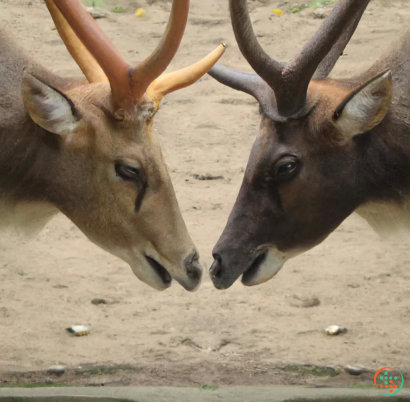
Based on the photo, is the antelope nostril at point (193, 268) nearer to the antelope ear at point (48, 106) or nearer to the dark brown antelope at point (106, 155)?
the dark brown antelope at point (106, 155)

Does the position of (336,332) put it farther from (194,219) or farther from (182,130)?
(182,130)

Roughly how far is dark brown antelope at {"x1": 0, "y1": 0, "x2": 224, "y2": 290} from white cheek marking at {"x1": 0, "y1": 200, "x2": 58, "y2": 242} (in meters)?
0.02

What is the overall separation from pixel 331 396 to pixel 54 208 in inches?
74.9

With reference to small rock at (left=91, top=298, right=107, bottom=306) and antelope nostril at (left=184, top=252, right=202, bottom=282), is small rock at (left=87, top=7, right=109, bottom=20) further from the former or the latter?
antelope nostril at (left=184, top=252, right=202, bottom=282)

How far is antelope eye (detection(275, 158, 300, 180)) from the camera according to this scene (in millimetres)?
5355

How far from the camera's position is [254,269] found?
557 centimetres

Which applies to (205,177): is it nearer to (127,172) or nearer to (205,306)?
(205,306)

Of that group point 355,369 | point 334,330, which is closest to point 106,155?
point 355,369

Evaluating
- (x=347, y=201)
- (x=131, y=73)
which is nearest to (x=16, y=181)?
(x=131, y=73)

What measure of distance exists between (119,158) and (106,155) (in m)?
0.08

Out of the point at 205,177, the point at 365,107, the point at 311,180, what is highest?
the point at 205,177

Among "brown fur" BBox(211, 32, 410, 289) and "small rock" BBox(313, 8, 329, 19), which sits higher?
"small rock" BBox(313, 8, 329, 19)

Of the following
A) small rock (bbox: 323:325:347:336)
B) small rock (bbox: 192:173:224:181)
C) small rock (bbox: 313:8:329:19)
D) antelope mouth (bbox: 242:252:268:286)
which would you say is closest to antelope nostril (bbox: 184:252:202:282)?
antelope mouth (bbox: 242:252:268:286)

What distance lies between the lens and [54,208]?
18.0ft
